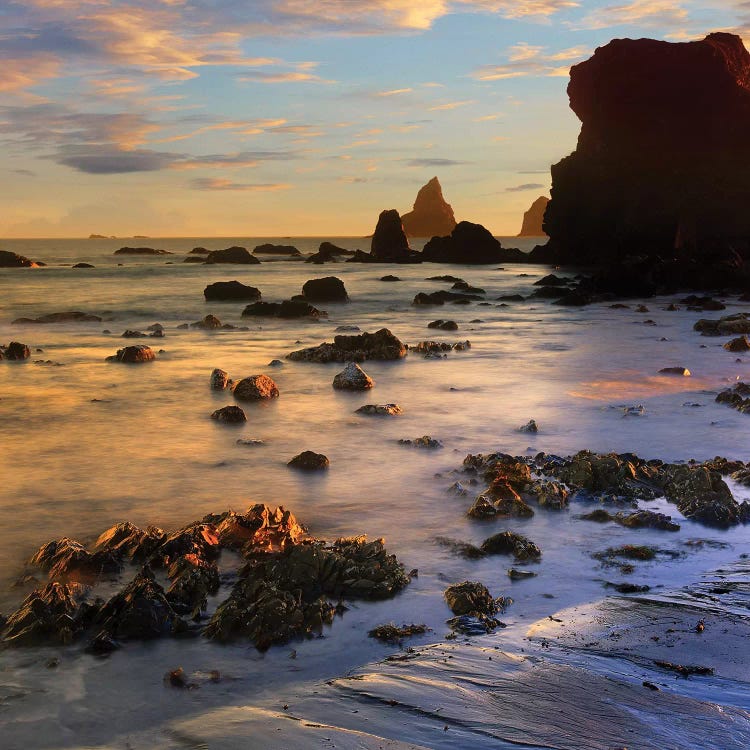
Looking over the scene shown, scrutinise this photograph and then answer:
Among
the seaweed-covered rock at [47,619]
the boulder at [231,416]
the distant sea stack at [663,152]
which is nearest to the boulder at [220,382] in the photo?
the boulder at [231,416]

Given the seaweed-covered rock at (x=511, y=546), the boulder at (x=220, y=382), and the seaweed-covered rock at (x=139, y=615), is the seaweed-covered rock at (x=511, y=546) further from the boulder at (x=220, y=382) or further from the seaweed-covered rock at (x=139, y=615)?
the boulder at (x=220, y=382)

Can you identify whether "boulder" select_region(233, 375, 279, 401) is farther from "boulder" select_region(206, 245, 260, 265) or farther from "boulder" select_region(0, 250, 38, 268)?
"boulder" select_region(206, 245, 260, 265)

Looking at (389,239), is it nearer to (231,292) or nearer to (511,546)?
(231,292)

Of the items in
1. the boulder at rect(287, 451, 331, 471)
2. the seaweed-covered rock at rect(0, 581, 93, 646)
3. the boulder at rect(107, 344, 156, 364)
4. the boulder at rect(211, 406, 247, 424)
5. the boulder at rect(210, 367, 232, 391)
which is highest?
the boulder at rect(107, 344, 156, 364)

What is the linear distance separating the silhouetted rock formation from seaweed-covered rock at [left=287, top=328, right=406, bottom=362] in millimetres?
60833

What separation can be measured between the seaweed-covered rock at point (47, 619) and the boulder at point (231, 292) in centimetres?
3423

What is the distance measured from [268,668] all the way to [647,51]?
61.7 metres

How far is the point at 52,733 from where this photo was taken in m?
3.93

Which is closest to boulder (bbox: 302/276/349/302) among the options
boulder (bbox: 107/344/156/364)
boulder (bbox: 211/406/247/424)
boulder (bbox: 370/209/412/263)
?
boulder (bbox: 107/344/156/364)

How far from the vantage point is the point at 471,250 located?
79.6 m

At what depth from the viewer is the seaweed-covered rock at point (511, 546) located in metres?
6.05

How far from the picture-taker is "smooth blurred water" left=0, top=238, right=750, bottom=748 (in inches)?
179

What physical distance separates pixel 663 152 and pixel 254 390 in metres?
51.1

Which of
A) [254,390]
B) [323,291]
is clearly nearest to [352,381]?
[254,390]
